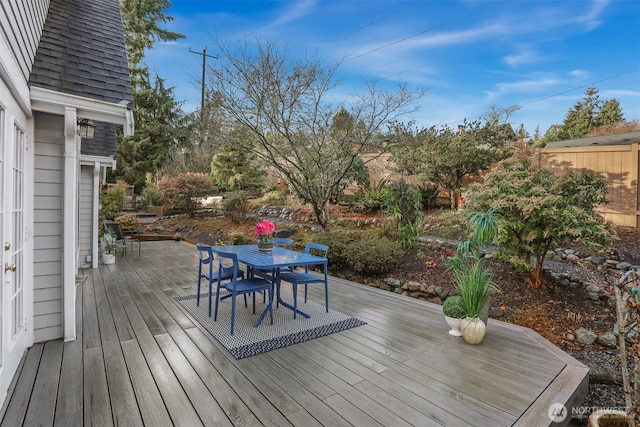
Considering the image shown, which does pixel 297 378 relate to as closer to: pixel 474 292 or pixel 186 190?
pixel 474 292

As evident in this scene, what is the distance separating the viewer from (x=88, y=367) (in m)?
2.49

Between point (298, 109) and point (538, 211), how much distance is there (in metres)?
4.81

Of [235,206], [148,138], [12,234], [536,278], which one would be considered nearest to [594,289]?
[536,278]

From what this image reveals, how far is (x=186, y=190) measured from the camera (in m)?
12.1

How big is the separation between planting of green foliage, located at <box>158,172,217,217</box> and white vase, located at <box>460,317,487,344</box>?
1135 centimetres

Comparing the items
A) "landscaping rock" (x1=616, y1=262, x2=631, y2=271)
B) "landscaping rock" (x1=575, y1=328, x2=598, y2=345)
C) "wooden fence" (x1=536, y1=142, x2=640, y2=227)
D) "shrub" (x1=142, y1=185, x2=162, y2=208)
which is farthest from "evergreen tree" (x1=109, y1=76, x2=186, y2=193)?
"landscaping rock" (x1=575, y1=328, x2=598, y2=345)

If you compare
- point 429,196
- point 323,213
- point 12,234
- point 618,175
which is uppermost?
point 618,175

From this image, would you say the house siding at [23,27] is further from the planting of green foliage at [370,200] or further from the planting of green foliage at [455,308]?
the planting of green foliage at [370,200]

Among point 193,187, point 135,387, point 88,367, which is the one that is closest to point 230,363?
point 135,387

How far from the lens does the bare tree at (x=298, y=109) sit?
6531 mm

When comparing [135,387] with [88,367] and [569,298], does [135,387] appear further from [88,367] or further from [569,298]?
[569,298]

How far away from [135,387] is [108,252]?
534cm

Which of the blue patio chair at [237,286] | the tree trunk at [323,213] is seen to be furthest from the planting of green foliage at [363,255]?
the blue patio chair at [237,286]

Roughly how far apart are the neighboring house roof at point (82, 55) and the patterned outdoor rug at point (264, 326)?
251 cm
